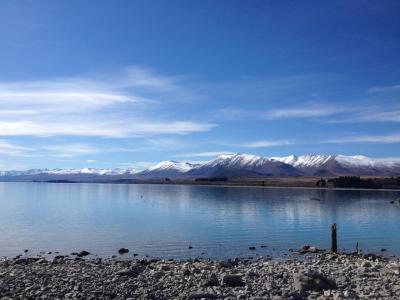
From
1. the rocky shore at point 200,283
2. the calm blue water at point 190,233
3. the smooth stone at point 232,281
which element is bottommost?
the calm blue water at point 190,233

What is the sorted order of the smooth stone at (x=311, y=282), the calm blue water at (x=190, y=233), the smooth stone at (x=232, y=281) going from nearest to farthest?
1. the smooth stone at (x=311, y=282)
2. the smooth stone at (x=232, y=281)
3. the calm blue water at (x=190, y=233)

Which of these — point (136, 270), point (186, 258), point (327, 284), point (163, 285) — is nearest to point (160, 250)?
point (186, 258)

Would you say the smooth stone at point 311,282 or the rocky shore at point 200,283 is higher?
the smooth stone at point 311,282

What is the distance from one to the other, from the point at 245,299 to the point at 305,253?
21.4 m

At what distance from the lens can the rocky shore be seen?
67.7ft

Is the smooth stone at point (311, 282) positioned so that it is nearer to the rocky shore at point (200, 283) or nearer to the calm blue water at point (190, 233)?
the rocky shore at point (200, 283)

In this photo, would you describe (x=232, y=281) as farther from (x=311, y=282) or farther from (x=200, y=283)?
(x=311, y=282)

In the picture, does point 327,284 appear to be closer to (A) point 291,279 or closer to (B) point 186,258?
(A) point 291,279

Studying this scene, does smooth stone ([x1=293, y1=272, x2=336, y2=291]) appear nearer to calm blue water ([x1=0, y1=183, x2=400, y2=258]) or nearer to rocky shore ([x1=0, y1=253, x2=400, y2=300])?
rocky shore ([x1=0, y1=253, x2=400, y2=300])

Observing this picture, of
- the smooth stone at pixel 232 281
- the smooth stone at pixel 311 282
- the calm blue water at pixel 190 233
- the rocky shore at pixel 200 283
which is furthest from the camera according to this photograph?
the calm blue water at pixel 190 233

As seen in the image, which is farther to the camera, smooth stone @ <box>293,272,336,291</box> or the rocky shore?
smooth stone @ <box>293,272,336,291</box>

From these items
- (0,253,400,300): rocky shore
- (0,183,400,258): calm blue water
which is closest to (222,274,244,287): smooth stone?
(0,253,400,300): rocky shore

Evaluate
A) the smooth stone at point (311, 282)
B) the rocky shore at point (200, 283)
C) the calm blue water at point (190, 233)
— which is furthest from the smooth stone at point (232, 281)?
the calm blue water at point (190, 233)

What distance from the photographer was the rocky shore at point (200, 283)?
20.6 meters
